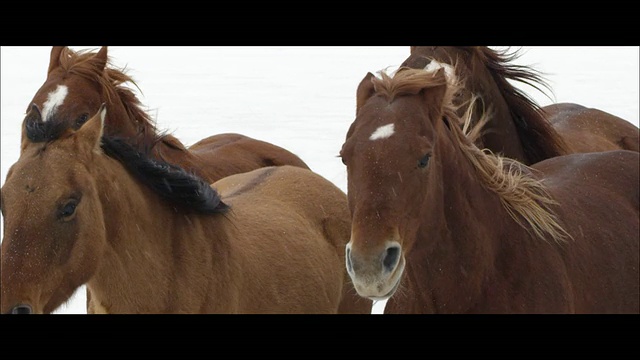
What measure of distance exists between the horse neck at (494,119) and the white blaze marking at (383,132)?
2.61 m

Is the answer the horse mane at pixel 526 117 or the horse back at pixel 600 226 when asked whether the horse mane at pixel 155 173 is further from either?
the horse mane at pixel 526 117

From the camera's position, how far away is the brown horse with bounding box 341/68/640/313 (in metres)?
3.56

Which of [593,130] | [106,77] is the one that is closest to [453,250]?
[106,77]

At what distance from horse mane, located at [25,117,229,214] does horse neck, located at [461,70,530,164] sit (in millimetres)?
2257

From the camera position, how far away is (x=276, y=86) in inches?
803

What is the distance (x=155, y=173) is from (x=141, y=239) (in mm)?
347

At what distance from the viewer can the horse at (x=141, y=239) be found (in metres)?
3.56

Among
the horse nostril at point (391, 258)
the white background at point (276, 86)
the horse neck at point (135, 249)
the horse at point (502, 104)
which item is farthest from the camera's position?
the white background at point (276, 86)

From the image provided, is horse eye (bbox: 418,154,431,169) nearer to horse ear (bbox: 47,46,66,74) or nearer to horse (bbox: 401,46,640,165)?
horse (bbox: 401,46,640,165)

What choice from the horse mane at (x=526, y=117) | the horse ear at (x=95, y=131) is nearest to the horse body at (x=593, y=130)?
the horse mane at (x=526, y=117)

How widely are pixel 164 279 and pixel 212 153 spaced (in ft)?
10.0

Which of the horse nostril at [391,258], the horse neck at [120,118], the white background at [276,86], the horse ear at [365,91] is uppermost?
the horse ear at [365,91]

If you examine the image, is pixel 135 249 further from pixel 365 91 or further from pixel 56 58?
pixel 56 58

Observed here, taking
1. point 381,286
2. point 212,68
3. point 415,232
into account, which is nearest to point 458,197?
point 415,232
